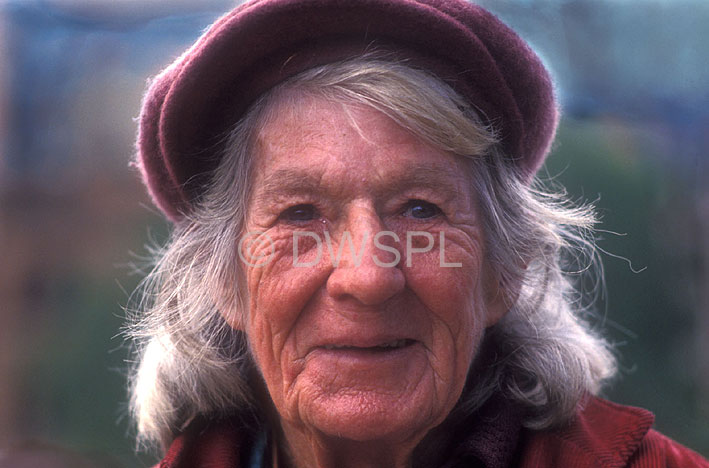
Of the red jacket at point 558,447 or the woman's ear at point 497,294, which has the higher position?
the woman's ear at point 497,294

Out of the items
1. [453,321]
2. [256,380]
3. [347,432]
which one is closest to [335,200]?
[453,321]

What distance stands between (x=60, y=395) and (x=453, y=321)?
4127 millimetres

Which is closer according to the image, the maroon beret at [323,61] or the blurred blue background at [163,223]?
the maroon beret at [323,61]

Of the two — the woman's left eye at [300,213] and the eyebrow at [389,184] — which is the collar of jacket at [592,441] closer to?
the eyebrow at [389,184]

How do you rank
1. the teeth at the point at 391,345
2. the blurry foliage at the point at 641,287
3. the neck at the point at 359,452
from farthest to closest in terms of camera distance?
the blurry foliage at the point at 641,287 → the neck at the point at 359,452 → the teeth at the point at 391,345

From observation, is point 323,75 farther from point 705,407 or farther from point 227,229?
point 705,407

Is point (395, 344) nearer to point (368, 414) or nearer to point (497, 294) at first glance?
point (368, 414)

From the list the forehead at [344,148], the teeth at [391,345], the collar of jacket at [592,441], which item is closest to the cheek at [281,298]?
the teeth at [391,345]

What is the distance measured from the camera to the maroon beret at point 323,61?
5.43 ft

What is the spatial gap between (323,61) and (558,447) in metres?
1.44

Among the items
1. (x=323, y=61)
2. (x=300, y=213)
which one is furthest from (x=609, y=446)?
(x=323, y=61)

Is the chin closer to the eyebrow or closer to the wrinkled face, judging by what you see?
the wrinkled face

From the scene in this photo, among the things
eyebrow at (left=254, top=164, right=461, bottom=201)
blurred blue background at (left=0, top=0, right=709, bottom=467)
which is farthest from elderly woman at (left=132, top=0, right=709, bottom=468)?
blurred blue background at (left=0, top=0, right=709, bottom=467)

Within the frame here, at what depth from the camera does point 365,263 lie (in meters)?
1.56
